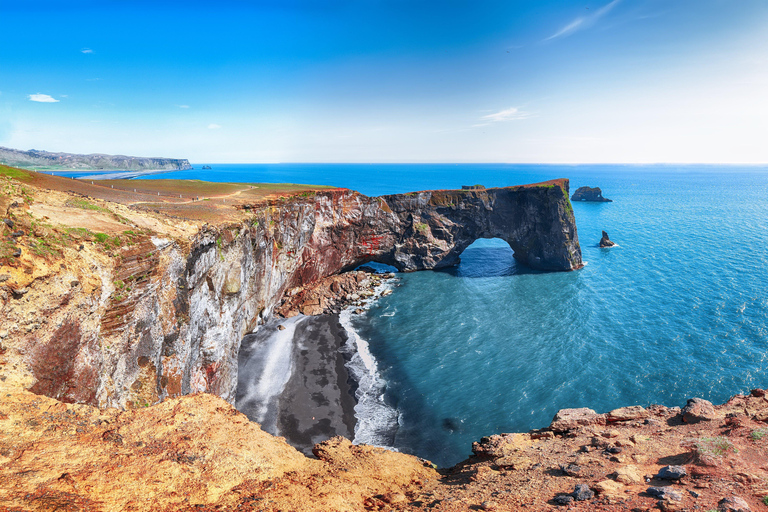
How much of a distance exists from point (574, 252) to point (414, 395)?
45.4 meters

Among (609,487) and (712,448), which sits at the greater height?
(712,448)

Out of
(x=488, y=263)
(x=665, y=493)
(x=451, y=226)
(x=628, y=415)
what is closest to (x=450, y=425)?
(x=628, y=415)

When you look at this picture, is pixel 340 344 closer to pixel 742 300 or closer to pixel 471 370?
pixel 471 370

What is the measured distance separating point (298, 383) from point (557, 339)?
Result: 28629 millimetres

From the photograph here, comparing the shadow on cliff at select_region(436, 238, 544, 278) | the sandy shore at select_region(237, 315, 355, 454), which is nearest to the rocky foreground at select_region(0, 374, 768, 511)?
the sandy shore at select_region(237, 315, 355, 454)

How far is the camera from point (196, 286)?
23406mm

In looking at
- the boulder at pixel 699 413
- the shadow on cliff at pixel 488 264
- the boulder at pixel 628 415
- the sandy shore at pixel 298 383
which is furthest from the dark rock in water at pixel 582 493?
the shadow on cliff at pixel 488 264

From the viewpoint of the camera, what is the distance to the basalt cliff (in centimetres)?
955

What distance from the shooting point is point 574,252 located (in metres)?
61.0

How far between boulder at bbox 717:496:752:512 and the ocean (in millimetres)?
17586

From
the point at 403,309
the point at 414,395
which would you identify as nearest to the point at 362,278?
the point at 403,309

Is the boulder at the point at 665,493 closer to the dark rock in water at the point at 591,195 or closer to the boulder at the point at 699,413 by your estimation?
the boulder at the point at 699,413

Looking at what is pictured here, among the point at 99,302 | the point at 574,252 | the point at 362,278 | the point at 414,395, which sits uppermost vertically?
the point at 99,302

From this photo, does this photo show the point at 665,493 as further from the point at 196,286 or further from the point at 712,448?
the point at 196,286
